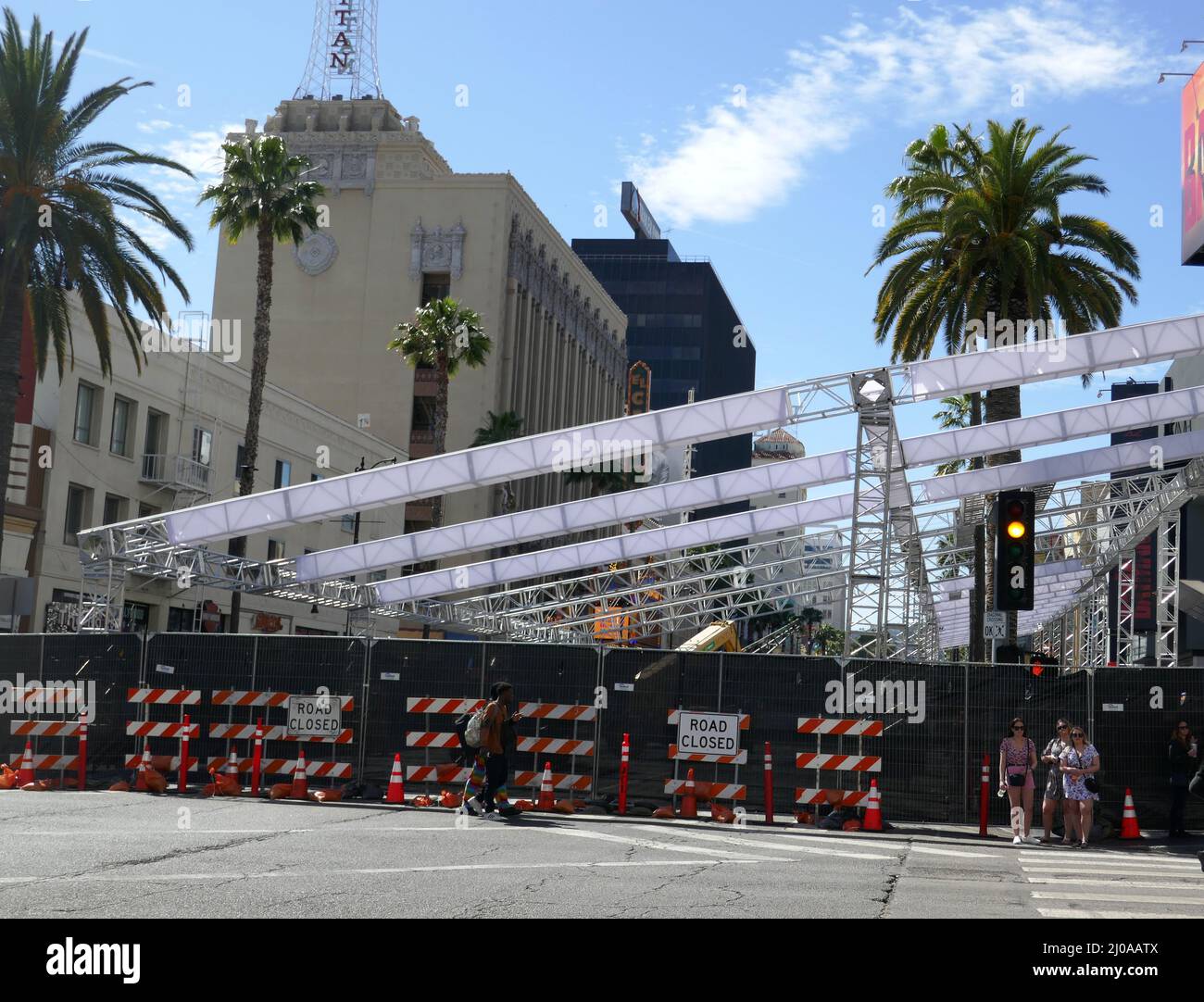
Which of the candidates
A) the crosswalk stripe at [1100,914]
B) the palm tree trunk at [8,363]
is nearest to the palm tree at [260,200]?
the palm tree trunk at [8,363]

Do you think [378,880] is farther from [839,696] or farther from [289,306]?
[289,306]

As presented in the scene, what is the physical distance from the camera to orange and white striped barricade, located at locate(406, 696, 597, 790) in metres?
21.0

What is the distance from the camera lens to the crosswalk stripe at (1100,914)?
1084 centimetres

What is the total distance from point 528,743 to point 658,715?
6.60 ft

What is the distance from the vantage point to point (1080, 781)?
1867 cm

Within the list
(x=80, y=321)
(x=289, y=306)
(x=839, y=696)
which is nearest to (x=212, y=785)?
(x=839, y=696)

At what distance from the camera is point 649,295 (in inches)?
6142

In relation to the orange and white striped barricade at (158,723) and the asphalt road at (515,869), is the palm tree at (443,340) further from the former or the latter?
the asphalt road at (515,869)

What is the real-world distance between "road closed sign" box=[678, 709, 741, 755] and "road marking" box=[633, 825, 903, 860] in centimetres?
251

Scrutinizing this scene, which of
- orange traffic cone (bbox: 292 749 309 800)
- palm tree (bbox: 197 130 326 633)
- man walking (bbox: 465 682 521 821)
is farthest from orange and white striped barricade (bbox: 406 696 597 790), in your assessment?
palm tree (bbox: 197 130 326 633)

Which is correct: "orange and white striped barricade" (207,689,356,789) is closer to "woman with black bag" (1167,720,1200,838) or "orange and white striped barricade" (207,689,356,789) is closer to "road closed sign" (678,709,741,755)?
"road closed sign" (678,709,741,755)

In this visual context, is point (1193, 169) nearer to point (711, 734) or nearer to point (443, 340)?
point (443, 340)

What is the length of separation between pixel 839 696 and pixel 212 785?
9458 millimetres

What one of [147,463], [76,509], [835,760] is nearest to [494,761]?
[835,760]
